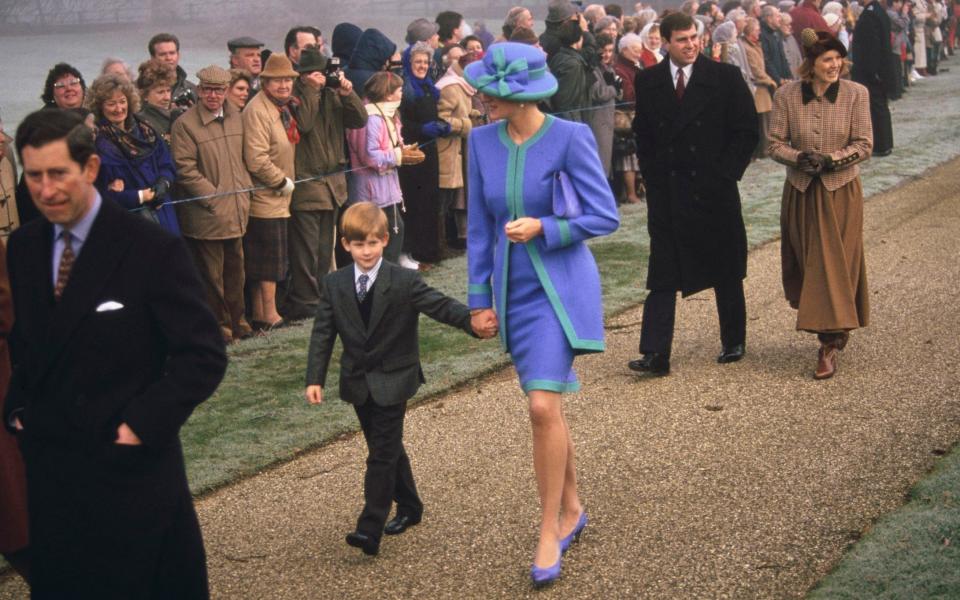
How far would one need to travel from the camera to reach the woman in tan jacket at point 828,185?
26.3 feet

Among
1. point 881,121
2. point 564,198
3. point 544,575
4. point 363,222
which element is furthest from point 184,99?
point 881,121

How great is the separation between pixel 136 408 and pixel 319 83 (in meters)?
6.95

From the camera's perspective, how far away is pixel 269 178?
988 centimetres

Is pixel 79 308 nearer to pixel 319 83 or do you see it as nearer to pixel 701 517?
pixel 701 517

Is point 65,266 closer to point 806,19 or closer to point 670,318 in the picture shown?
point 670,318

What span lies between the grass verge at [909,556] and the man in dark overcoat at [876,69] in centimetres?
1292

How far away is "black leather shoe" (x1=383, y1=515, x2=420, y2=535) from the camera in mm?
5812

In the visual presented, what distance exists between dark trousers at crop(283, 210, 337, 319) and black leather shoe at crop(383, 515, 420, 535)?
4.70 meters

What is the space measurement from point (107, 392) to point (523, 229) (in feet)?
6.21

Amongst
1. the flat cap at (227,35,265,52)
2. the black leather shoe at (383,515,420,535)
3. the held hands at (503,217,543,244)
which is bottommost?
the black leather shoe at (383,515,420,535)

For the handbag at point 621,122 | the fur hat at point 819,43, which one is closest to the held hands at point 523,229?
the fur hat at point 819,43

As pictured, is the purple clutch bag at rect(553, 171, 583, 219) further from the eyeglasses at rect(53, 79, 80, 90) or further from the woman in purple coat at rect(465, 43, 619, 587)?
the eyeglasses at rect(53, 79, 80, 90)

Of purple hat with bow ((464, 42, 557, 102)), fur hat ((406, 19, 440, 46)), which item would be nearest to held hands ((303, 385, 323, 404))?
purple hat with bow ((464, 42, 557, 102))

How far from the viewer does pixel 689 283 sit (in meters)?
8.24
